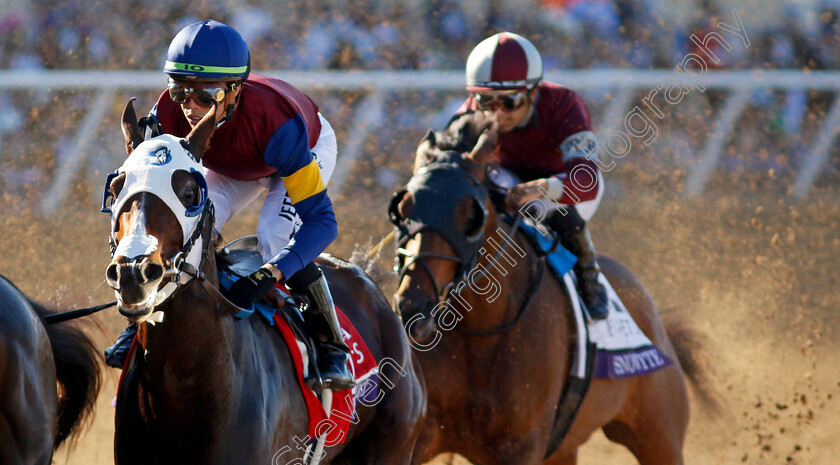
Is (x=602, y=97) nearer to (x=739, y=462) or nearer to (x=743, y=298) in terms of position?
(x=743, y=298)

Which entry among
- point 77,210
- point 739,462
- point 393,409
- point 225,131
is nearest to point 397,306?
point 393,409

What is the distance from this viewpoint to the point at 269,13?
9.81m

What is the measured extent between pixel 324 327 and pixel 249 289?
1.67ft

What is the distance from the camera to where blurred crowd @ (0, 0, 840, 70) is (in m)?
9.71

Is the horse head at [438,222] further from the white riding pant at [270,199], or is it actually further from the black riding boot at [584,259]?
the black riding boot at [584,259]

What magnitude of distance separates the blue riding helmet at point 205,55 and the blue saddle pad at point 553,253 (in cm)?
191

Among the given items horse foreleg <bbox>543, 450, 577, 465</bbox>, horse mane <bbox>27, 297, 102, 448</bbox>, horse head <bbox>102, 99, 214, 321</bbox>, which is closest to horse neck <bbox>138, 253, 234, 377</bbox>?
horse head <bbox>102, 99, 214, 321</bbox>

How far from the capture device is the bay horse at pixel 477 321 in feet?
12.0

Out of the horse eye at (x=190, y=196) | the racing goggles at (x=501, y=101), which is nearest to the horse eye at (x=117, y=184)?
the horse eye at (x=190, y=196)

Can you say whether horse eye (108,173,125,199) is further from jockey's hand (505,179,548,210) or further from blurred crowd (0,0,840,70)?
blurred crowd (0,0,840,70)

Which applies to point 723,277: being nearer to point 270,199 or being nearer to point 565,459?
point 565,459

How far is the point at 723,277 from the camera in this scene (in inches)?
328

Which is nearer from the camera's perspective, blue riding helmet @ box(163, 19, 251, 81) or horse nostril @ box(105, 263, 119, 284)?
horse nostril @ box(105, 263, 119, 284)

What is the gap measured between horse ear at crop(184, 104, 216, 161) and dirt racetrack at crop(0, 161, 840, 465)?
3548mm
